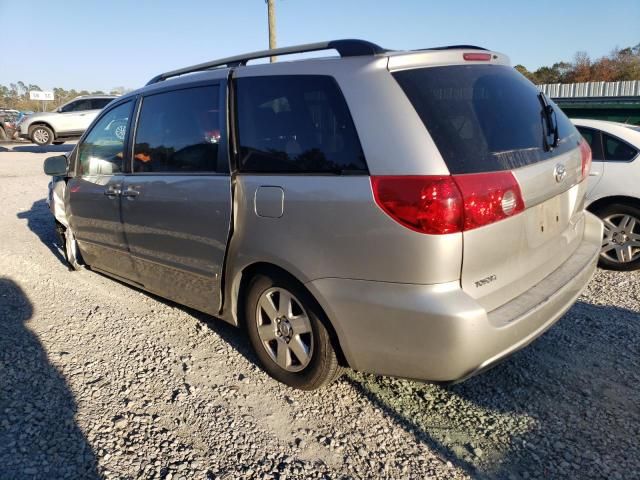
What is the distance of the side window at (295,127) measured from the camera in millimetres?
2396

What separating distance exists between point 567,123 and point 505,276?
1402 mm

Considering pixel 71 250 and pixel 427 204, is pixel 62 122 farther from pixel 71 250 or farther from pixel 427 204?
pixel 427 204

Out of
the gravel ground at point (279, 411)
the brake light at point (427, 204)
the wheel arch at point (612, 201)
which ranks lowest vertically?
the gravel ground at point (279, 411)

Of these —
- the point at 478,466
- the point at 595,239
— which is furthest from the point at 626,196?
the point at 478,466

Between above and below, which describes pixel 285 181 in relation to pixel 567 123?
below

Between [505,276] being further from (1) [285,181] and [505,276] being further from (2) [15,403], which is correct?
(2) [15,403]

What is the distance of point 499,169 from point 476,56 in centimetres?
75

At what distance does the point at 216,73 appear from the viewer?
313 centimetres

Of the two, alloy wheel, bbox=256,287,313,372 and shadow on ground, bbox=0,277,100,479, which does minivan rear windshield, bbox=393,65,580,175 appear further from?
shadow on ground, bbox=0,277,100,479

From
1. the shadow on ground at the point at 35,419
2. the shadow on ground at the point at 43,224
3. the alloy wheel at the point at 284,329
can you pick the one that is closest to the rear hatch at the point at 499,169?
the alloy wheel at the point at 284,329

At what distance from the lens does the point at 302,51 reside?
9.35ft

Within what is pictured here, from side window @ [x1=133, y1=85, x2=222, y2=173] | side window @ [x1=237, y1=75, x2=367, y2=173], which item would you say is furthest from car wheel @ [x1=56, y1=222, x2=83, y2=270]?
side window @ [x1=237, y1=75, x2=367, y2=173]

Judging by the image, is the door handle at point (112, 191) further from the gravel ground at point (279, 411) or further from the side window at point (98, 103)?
the side window at point (98, 103)

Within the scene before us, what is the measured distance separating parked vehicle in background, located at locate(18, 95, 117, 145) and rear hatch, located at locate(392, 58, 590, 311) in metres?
18.8
